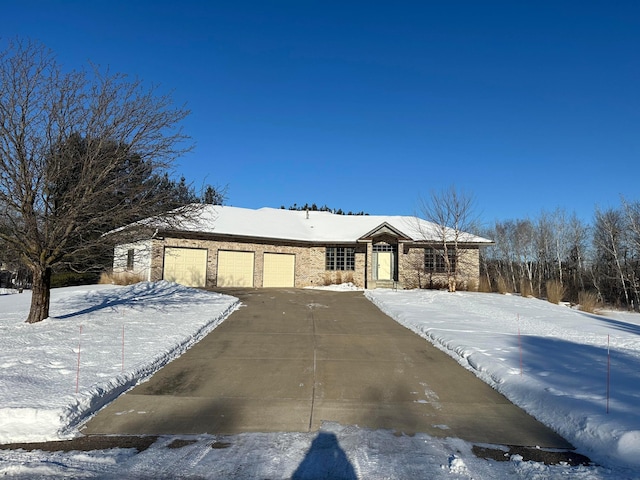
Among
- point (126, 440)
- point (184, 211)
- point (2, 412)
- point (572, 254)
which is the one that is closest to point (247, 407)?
point (126, 440)

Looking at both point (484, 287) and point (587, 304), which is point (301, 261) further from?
point (587, 304)

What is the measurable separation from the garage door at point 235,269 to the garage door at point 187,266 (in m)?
0.98

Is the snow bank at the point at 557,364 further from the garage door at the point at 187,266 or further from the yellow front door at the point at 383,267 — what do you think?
the garage door at the point at 187,266

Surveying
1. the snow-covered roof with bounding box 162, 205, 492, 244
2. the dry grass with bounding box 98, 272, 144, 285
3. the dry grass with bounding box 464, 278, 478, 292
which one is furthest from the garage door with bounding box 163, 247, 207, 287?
the dry grass with bounding box 464, 278, 478, 292

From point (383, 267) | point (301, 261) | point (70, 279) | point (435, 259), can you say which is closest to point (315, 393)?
point (383, 267)

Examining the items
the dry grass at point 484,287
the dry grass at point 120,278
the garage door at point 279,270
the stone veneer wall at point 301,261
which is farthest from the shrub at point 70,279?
the dry grass at point 484,287

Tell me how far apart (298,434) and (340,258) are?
22.9m

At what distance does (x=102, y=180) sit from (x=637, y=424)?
11.7m

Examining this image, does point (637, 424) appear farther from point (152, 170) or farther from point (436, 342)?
point (152, 170)

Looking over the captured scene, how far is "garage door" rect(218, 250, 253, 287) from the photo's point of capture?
25234 millimetres

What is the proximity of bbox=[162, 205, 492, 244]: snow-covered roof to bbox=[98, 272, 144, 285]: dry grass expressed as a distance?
179 inches

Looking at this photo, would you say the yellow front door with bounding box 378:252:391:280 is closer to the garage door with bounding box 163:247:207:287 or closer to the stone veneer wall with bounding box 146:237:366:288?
the stone veneer wall with bounding box 146:237:366:288

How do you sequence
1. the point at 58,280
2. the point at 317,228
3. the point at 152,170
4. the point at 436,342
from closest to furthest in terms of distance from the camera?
the point at 436,342, the point at 152,170, the point at 58,280, the point at 317,228

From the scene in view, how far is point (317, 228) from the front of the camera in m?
30.6
